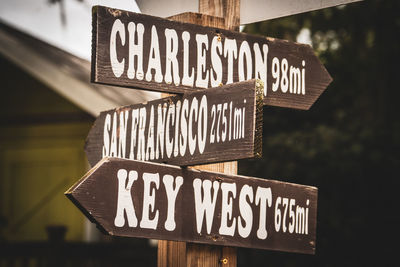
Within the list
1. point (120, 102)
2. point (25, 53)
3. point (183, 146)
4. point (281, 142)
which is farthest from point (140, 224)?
point (281, 142)

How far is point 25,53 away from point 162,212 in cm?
559

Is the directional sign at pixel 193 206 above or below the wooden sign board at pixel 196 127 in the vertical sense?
below

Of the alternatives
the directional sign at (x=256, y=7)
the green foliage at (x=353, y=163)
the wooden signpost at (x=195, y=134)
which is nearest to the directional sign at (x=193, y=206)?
the wooden signpost at (x=195, y=134)

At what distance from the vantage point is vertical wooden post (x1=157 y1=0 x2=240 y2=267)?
3.34 meters

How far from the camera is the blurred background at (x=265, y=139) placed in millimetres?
7961

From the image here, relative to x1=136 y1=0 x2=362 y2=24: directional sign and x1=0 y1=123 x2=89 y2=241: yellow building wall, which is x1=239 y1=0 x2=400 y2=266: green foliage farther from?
x1=136 y1=0 x2=362 y2=24: directional sign

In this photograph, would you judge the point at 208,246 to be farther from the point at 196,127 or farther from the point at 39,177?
the point at 39,177

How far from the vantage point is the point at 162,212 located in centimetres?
310

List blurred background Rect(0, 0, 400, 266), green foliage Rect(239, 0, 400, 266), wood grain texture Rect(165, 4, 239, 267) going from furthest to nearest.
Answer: green foliage Rect(239, 0, 400, 266) < blurred background Rect(0, 0, 400, 266) < wood grain texture Rect(165, 4, 239, 267)

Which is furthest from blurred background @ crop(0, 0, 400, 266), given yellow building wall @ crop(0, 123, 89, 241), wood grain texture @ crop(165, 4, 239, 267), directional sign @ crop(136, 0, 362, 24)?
wood grain texture @ crop(165, 4, 239, 267)

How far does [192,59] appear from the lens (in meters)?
3.32

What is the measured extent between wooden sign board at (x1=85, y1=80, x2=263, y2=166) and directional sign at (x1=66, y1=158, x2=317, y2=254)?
0.50 ft

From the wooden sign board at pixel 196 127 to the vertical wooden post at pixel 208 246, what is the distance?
288mm

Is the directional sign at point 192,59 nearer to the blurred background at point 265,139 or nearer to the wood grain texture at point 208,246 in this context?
the wood grain texture at point 208,246
